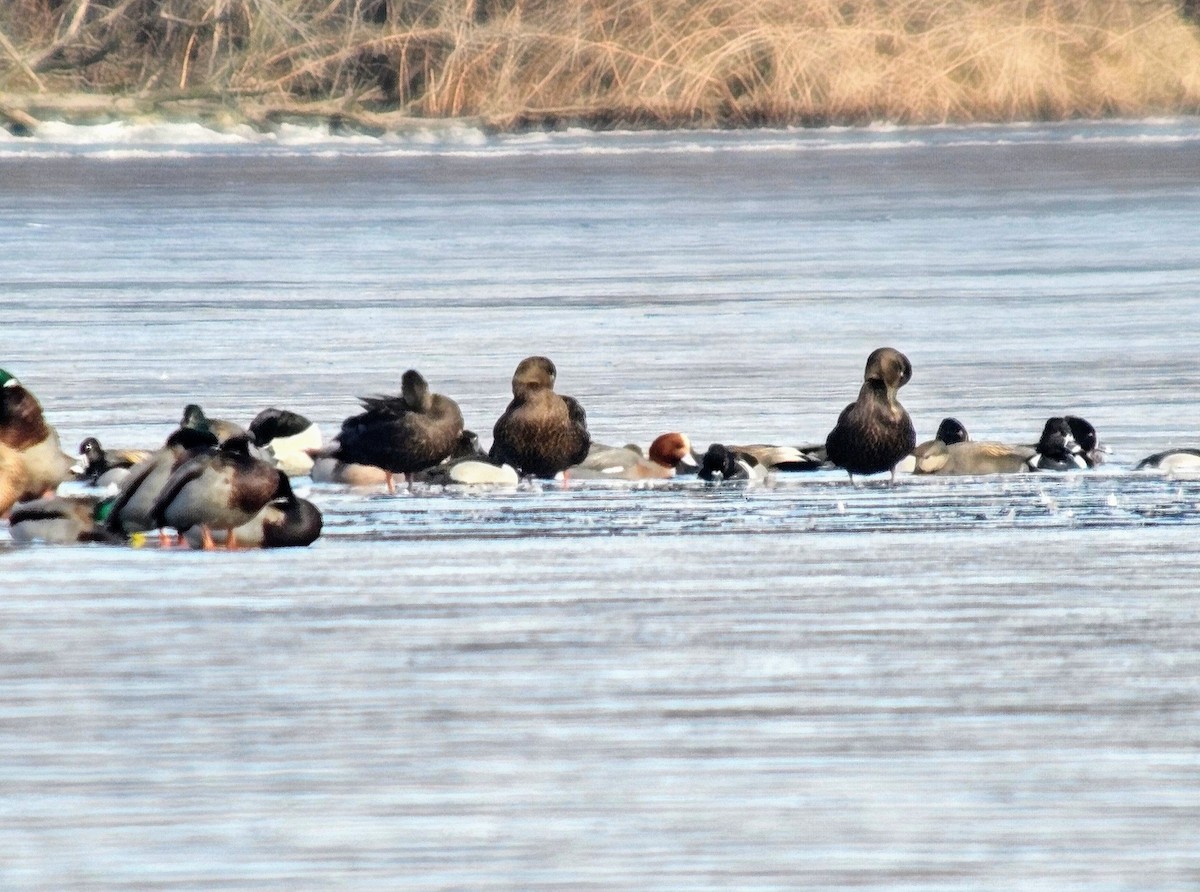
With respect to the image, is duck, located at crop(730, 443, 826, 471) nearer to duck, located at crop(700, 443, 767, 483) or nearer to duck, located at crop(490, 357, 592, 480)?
duck, located at crop(700, 443, 767, 483)

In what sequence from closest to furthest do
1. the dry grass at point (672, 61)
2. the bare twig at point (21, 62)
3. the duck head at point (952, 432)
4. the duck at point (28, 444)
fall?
the duck at point (28, 444)
the duck head at point (952, 432)
the bare twig at point (21, 62)
the dry grass at point (672, 61)

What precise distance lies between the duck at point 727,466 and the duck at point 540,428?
15.7 inches

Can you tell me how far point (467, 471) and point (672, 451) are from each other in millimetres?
678

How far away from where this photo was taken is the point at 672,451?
8.00m

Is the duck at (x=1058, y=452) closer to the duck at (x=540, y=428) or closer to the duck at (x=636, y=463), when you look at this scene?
the duck at (x=636, y=463)

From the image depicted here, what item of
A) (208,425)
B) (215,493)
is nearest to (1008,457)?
(208,425)

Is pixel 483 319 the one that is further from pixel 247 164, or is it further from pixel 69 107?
pixel 69 107

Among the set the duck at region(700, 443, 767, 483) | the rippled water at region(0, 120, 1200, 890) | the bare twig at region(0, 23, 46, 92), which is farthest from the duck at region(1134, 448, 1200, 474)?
the bare twig at region(0, 23, 46, 92)

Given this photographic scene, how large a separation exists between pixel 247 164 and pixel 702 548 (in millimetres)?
22284

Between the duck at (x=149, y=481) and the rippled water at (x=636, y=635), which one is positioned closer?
the rippled water at (x=636, y=635)

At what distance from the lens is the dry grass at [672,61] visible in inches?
1179

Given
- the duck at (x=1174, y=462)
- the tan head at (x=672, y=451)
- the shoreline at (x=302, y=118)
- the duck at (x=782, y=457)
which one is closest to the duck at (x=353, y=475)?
the tan head at (x=672, y=451)

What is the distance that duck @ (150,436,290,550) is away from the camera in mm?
6633

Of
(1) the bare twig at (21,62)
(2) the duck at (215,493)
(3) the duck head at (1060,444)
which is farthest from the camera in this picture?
(1) the bare twig at (21,62)
